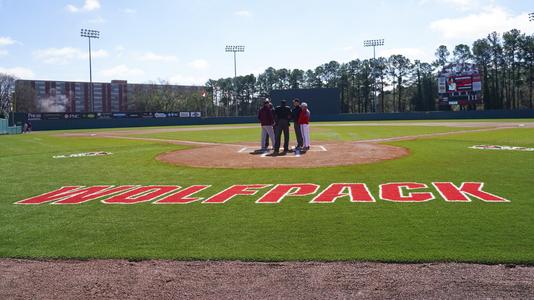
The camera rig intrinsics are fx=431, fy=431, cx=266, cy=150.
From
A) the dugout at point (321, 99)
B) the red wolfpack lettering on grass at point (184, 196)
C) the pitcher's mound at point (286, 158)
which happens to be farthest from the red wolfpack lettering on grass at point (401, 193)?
the dugout at point (321, 99)

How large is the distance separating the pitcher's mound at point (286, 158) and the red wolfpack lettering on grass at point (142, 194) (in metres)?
2.86

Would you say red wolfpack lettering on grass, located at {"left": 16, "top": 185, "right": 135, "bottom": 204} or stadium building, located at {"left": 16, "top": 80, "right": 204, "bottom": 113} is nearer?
red wolfpack lettering on grass, located at {"left": 16, "top": 185, "right": 135, "bottom": 204}

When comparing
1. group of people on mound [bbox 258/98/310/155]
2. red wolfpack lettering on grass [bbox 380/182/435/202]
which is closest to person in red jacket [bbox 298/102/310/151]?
group of people on mound [bbox 258/98/310/155]

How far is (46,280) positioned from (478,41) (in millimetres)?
98271

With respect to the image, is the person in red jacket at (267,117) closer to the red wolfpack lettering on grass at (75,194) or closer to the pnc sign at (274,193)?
the pnc sign at (274,193)

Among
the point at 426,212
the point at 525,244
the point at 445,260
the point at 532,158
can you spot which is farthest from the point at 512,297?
the point at 532,158

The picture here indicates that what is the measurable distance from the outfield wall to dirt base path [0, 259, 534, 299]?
56373 millimetres

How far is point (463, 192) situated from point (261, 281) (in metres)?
4.96

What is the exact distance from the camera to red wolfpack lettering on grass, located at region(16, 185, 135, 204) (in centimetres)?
785

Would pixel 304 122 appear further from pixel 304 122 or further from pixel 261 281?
pixel 261 281

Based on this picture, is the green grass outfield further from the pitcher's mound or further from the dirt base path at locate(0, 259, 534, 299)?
the pitcher's mound

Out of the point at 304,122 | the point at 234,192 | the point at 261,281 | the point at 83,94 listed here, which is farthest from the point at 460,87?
the point at 83,94

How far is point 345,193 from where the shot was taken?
7.77m

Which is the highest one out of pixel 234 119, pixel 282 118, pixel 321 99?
pixel 321 99
